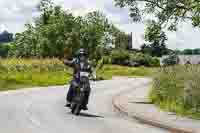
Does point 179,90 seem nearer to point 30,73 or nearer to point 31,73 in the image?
point 30,73

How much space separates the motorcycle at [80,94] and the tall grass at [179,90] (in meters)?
3.32

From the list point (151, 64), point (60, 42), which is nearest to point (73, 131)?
point (60, 42)

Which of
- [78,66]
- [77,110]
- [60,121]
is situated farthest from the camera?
[77,110]

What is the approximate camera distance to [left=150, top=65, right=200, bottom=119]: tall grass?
66.1 feet

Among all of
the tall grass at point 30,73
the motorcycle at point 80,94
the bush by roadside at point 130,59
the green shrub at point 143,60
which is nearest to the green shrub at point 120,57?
the bush by roadside at point 130,59

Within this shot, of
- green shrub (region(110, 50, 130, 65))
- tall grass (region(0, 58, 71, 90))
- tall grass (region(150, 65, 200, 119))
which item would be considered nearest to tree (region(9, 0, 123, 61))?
green shrub (region(110, 50, 130, 65))

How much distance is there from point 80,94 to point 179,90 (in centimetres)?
461

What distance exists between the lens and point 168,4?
25.0m

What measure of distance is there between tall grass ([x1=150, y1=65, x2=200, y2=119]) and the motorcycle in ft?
10.9

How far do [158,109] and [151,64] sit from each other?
3288 inches

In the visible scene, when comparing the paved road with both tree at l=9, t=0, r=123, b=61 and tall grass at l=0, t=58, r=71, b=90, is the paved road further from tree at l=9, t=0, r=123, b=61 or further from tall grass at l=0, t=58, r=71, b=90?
tree at l=9, t=0, r=123, b=61

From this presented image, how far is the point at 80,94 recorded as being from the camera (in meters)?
19.6

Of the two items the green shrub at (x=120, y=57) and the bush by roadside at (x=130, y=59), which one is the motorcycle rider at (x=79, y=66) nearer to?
the bush by roadside at (x=130, y=59)

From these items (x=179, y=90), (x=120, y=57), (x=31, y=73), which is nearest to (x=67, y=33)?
(x=120, y=57)
